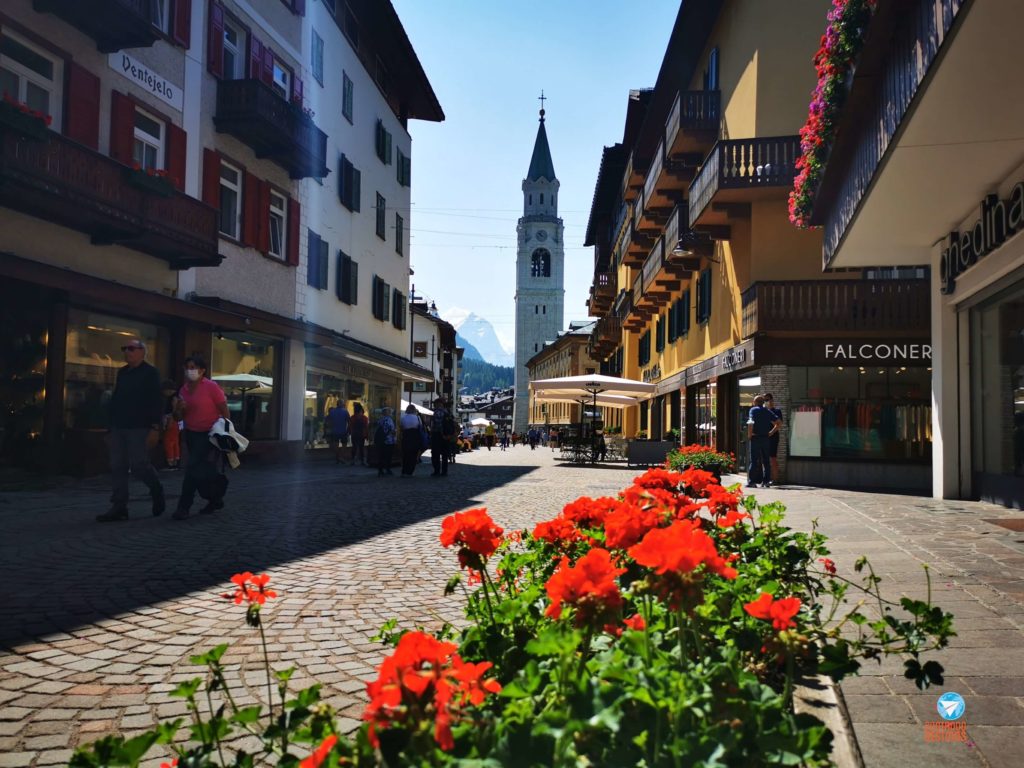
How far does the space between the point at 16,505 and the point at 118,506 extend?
2.00 m

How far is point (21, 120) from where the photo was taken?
10.1 m

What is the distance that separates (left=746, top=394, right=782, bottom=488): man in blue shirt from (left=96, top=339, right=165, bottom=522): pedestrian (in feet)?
31.9

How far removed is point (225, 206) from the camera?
670 inches

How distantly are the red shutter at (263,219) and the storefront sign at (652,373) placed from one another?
16.4m

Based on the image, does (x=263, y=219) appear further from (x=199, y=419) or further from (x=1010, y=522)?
(x=1010, y=522)

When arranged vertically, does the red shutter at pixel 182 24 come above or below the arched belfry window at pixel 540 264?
below

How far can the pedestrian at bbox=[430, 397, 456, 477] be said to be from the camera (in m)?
16.3

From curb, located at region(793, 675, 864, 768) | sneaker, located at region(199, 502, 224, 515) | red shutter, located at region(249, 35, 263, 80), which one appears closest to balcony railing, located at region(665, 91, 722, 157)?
red shutter, located at region(249, 35, 263, 80)

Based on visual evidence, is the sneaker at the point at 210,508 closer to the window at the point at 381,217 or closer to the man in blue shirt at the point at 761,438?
the man in blue shirt at the point at 761,438

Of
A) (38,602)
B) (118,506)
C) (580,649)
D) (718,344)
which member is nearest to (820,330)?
(718,344)

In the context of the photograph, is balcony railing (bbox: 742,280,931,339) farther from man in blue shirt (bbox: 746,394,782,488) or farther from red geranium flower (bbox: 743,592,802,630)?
red geranium flower (bbox: 743,592,802,630)

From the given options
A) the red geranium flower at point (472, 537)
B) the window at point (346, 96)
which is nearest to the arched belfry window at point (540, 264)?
the window at point (346, 96)

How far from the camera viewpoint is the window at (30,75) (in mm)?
11312

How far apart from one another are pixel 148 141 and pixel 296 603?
40.3ft
